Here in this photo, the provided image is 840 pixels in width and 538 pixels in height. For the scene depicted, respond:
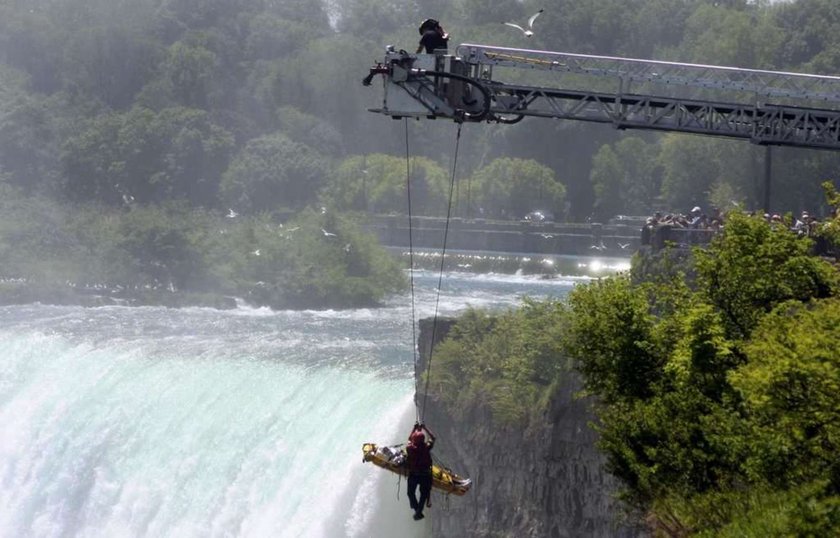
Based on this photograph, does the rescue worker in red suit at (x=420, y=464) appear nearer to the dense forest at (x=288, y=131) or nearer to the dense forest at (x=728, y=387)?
the dense forest at (x=728, y=387)

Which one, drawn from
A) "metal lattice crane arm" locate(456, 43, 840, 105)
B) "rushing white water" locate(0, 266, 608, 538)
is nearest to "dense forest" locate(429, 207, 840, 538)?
"metal lattice crane arm" locate(456, 43, 840, 105)

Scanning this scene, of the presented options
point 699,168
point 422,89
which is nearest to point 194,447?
point 422,89

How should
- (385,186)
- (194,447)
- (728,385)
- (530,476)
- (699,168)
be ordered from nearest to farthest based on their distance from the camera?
(728,385), (530,476), (194,447), (699,168), (385,186)

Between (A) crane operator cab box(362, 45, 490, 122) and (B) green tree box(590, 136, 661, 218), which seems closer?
(A) crane operator cab box(362, 45, 490, 122)

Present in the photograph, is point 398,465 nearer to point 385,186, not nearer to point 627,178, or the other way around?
point 385,186

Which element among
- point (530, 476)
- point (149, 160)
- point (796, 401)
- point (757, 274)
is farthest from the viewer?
point (149, 160)

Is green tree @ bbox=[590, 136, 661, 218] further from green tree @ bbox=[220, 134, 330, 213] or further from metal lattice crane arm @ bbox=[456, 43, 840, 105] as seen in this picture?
metal lattice crane arm @ bbox=[456, 43, 840, 105]
